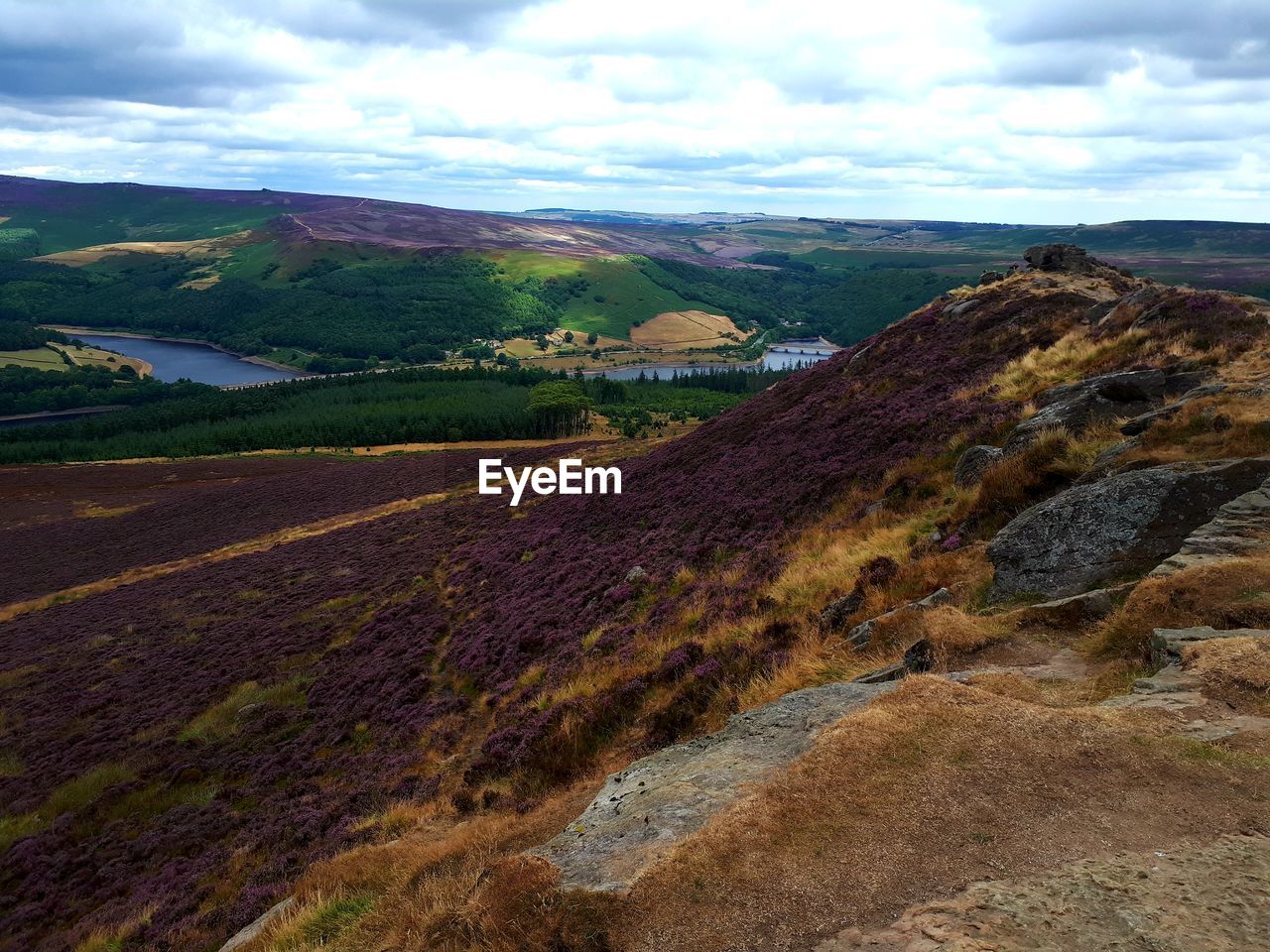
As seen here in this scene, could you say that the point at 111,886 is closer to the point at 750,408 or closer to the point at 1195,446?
the point at 1195,446

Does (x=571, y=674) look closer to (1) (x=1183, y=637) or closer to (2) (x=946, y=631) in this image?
(2) (x=946, y=631)

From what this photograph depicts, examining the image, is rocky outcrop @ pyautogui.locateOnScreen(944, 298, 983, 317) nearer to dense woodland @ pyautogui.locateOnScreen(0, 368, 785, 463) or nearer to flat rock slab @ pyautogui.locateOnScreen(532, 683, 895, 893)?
flat rock slab @ pyautogui.locateOnScreen(532, 683, 895, 893)

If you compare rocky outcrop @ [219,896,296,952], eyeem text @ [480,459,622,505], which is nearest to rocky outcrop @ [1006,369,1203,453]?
rocky outcrop @ [219,896,296,952]

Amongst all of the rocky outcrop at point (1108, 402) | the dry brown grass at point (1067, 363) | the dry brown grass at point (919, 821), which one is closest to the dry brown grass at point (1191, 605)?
the dry brown grass at point (919, 821)

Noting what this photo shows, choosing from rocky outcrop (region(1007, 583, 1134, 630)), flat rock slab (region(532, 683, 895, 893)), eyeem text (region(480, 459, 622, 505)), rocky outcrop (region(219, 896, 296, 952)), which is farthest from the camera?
eyeem text (region(480, 459, 622, 505))

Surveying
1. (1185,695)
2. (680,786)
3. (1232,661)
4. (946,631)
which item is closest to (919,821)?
(680,786)

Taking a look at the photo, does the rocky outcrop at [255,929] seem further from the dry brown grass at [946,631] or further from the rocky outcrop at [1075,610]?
the rocky outcrop at [1075,610]

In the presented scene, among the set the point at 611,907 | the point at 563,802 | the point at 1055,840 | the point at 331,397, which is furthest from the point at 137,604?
the point at 331,397
